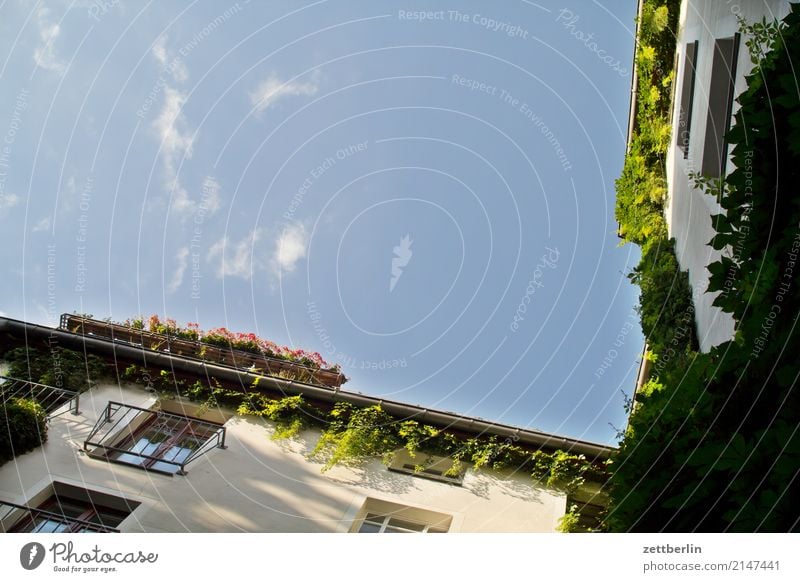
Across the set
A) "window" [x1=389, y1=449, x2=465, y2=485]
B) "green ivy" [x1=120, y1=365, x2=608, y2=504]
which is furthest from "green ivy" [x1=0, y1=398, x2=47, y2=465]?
"window" [x1=389, y1=449, x2=465, y2=485]

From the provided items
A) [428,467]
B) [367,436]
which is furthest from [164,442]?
[428,467]

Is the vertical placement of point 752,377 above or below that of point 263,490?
above

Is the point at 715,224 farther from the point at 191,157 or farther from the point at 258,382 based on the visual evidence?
the point at 191,157

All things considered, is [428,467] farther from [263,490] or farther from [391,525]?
[263,490]

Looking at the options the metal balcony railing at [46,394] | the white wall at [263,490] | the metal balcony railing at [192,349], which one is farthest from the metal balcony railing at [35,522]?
the metal balcony railing at [192,349]

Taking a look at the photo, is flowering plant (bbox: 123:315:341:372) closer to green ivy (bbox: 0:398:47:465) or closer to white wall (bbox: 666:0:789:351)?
green ivy (bbox: 0:398:47:465)

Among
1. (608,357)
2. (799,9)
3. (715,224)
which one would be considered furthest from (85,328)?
(799,9)

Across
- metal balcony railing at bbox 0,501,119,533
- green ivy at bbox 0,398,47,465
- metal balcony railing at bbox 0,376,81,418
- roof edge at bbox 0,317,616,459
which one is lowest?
metal balcony railing at bbox 0,501,119,533
